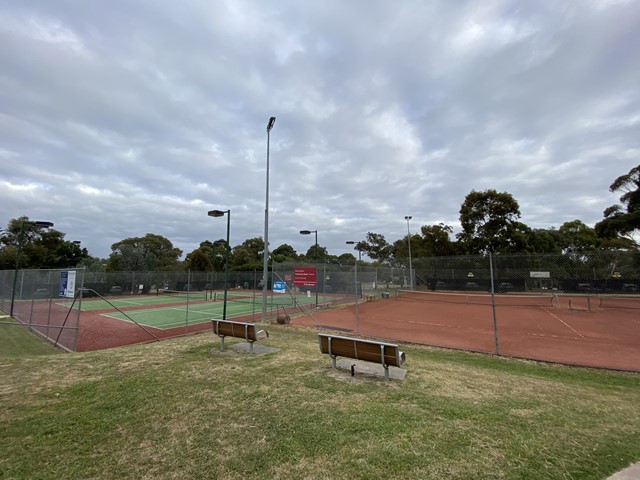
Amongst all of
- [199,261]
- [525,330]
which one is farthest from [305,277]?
[199,261]

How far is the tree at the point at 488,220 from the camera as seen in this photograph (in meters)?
41.8

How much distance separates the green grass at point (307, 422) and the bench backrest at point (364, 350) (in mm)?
374

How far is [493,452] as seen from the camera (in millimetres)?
3332

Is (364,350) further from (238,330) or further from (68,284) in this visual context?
(68,284)

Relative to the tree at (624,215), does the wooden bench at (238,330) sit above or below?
below

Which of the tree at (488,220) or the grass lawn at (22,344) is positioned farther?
the tree at (488,220)

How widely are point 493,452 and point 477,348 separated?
7.23 m

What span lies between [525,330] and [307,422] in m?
12.1

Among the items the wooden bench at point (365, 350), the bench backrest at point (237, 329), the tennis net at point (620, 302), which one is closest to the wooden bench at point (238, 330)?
the bench backrest at point (237, 329)

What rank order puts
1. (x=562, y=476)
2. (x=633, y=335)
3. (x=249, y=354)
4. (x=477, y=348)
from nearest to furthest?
(x=562, y=476) < (x=249, y=354) < (x=477, y=348) < (x=633, y=335)

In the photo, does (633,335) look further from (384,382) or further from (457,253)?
(457,253)

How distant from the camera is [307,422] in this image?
4.05 m

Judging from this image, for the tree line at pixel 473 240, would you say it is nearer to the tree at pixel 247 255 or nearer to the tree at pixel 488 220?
the tree at pixel 488 220

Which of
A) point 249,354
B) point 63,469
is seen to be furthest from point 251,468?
point 249,354
